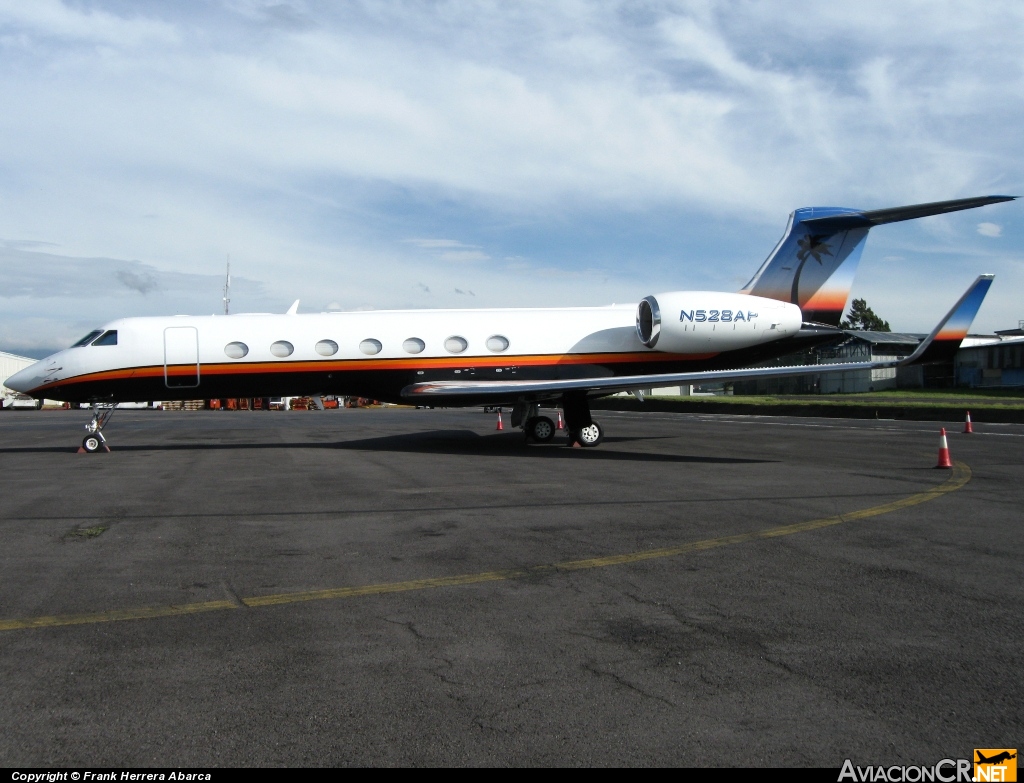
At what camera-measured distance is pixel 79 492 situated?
1129 cm

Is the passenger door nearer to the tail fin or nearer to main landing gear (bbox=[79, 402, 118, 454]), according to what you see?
main landing gear (bbox=[79, 402, 118, 454])

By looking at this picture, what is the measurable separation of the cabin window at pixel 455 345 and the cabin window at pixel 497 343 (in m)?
0.60

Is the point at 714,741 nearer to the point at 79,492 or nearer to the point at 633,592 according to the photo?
the point at 633,592

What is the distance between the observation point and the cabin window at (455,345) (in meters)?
18.9

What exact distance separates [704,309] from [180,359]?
474 inches

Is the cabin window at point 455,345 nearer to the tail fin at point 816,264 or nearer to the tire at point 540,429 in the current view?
the tire at point 540,429

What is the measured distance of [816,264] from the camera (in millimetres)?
19969

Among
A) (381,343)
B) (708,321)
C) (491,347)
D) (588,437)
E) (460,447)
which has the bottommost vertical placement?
(460,447)

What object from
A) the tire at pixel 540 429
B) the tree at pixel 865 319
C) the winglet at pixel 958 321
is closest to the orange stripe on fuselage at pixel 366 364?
the tire at pixel 540 429

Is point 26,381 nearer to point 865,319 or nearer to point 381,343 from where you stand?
point 381,343

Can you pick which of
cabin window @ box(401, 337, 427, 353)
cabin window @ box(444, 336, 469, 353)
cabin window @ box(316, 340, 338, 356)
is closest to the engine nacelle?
cabin window @ box(444, 336, 469, 353)

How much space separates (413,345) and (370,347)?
0.99 metres

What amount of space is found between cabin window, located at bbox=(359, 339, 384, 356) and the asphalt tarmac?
785 cm

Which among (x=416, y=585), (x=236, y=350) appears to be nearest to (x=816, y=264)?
(x=236, y=350)
